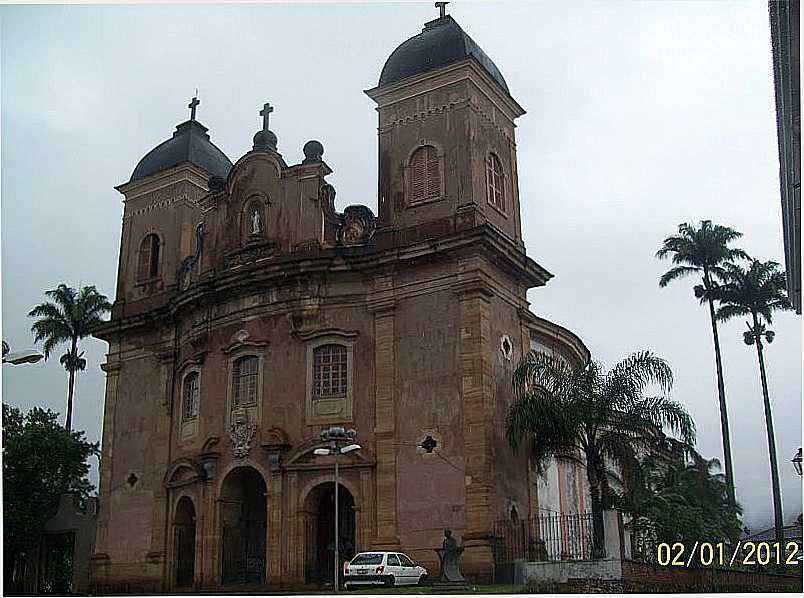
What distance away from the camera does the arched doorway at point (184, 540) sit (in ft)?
101

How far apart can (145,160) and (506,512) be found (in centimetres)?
1954

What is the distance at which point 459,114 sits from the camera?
93.0ft

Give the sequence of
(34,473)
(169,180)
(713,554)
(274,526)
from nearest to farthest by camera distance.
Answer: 1. (713,554)
2. (274,526)
3. (169,180)
4. (34,473)

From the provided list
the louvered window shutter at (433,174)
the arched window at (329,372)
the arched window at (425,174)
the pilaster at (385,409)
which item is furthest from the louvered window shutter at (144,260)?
the louvered window shutter at (433,174)

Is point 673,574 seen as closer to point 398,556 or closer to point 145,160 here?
point 398,556

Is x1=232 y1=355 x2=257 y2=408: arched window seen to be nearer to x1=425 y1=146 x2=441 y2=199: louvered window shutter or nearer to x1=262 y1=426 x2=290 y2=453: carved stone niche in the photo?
x1=262 y1=426 x2=290 y2=453: carved stone niche

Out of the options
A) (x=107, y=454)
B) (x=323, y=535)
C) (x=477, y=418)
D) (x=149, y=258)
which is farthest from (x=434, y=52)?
(x=107, y=454)

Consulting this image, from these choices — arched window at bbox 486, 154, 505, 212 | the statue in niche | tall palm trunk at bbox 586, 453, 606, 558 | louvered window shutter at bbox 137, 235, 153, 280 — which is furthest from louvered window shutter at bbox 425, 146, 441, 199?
louvered window shutter at bbox 137, 235, 153, 280

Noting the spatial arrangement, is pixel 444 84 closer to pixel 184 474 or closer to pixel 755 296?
pixel 184 474

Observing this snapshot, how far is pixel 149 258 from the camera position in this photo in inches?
1416

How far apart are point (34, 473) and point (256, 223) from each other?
54.3 feet

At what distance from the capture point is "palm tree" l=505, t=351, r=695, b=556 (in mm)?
24812

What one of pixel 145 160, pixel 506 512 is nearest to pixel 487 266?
pixel 506 512

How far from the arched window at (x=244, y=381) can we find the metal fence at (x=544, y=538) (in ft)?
27.3
